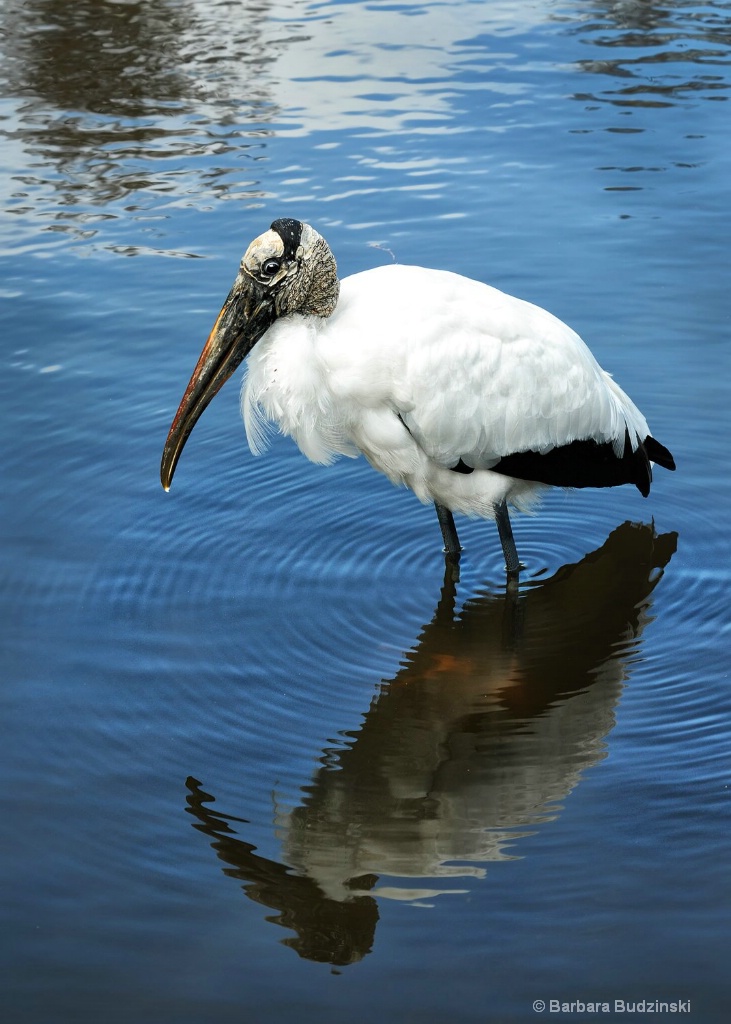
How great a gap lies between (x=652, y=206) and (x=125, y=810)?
673cm

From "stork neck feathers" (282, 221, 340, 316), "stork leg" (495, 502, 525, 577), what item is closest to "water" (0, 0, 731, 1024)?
"stork leg" (495, 502, 525, 577)

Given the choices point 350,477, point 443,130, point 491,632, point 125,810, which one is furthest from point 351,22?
point 125,810

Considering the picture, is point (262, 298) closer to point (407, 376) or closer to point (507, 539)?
point (407, 376)

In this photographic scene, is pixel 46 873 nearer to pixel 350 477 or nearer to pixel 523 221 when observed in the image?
pixel 350 477

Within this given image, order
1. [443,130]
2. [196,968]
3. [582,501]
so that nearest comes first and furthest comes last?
1. [196,968]
2. [582,501]
3. [443,130]

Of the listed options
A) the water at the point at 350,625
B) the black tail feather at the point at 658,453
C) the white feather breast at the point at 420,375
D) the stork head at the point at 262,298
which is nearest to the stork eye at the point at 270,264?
the stork head at the point at 262,298

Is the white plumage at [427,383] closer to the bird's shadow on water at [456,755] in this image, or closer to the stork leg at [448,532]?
the stork leg at [448,532]

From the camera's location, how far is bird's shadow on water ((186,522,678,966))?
455 cm

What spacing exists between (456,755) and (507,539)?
1.38 meters

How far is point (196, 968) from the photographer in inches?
163

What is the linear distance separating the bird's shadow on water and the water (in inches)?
0.6

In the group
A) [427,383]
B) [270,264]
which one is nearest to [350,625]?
[427,383]

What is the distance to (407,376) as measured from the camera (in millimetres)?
5816

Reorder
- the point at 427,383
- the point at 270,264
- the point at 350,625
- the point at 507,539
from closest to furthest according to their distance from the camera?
the point at 270,264 < the point at 427,383 < the point at 350,625 < the point at 507,539
